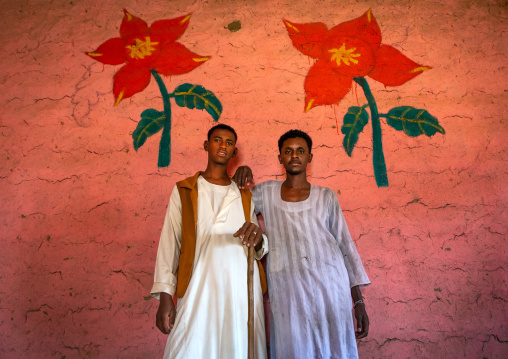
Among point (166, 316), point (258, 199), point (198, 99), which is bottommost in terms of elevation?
point (166, 316)

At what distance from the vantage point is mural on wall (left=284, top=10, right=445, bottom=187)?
7.53 feet

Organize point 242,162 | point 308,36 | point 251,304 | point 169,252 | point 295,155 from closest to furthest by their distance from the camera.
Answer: point 251,304
point 169,252
point 295,155
point 242,162
point 308,36

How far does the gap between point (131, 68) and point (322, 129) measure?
5.22ft

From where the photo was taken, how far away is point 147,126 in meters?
2.33

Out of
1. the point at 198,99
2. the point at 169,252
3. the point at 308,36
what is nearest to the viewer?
the point at 169,252

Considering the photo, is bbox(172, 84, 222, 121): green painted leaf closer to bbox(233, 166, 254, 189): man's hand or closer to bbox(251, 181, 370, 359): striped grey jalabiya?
bbox(233, 166, 254, 189): man's hand

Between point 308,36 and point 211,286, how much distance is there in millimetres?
2053

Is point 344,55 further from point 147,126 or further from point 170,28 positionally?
point 147,126

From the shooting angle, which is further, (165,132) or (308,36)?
(308,36)

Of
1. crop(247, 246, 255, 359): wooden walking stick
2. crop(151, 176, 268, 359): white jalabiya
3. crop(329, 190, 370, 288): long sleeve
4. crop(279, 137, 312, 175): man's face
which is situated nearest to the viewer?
crop(247, 246, 255, 359): wooden walking stick

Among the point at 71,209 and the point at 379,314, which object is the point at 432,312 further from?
the point at 71,209

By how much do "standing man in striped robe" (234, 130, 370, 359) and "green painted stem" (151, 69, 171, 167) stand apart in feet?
2.05

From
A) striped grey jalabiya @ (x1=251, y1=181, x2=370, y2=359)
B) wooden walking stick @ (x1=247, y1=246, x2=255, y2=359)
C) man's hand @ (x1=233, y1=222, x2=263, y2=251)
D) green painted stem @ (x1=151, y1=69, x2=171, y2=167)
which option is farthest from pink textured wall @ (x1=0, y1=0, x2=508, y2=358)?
wooden walking stick @ (x1=247, y1=246, x2=255, y2=359)

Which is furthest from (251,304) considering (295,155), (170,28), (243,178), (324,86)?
(170,28)
